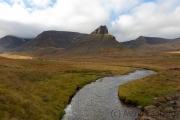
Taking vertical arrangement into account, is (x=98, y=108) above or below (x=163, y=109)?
below

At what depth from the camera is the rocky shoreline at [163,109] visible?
82.7ft

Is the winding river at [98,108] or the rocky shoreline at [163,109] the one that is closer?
the rocky shoreline at [163,109]

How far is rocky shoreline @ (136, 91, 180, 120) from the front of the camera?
2521cm

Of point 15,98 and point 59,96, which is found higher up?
point 15,98

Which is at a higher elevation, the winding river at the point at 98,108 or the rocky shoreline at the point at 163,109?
the rocky shoreline at the point at 163,109

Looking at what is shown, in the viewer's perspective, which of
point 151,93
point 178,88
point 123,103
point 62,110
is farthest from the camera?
point 178,88

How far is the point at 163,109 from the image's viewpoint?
92.3ft

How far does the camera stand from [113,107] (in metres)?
31.7

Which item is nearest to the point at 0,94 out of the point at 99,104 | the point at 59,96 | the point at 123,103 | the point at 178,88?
the point at 59,96

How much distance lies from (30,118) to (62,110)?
7391 millimetres

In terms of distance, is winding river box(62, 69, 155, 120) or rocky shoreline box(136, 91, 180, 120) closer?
rocky shoreline box(136, 91, 180, 120)

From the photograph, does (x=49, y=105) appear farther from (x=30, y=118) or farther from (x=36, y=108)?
(x=30, y=118)

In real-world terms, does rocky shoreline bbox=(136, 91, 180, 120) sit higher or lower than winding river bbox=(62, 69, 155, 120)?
higher

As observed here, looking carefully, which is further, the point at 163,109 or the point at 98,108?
the point at 98,108
